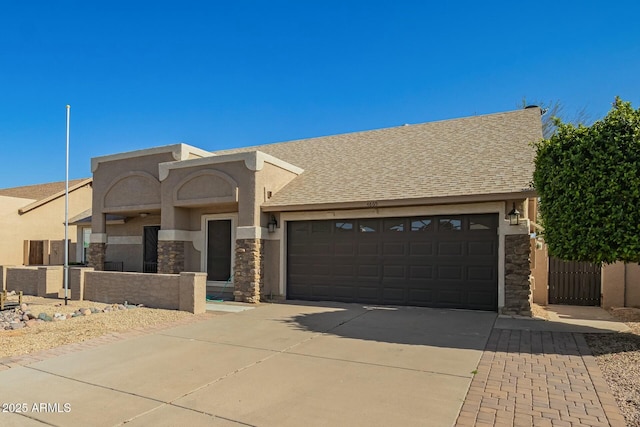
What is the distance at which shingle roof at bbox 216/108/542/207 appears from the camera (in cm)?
1116

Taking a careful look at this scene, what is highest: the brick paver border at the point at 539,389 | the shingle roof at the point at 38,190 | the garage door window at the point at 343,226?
the shingle roof at the point at 38,190

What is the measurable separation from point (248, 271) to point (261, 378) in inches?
279

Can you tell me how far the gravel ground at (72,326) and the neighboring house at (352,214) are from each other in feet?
9.93

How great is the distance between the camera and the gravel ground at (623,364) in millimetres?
4552

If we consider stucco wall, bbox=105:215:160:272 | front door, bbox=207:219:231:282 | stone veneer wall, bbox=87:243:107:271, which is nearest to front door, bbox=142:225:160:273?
stucco wall, bbox=105:215:160:272

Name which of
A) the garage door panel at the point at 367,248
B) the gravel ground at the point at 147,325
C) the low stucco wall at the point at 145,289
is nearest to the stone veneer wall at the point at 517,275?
the gravel ground at the point at 147,325

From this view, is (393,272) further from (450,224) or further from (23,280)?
(23,280)

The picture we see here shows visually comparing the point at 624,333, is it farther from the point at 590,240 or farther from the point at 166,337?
the point at 166,337

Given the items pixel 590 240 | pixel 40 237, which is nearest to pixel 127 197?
pixel 40 237

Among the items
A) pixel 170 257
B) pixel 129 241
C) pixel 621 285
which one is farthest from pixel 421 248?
pixel 129 241

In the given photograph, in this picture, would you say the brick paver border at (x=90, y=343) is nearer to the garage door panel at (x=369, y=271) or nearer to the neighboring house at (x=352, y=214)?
the neighboring house at (x=352, y=214)

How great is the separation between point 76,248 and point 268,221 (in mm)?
13365

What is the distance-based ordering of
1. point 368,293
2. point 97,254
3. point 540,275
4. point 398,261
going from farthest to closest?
point 97,254, point 540,275, point 368,293, point 398,261

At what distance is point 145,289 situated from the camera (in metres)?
11.5
